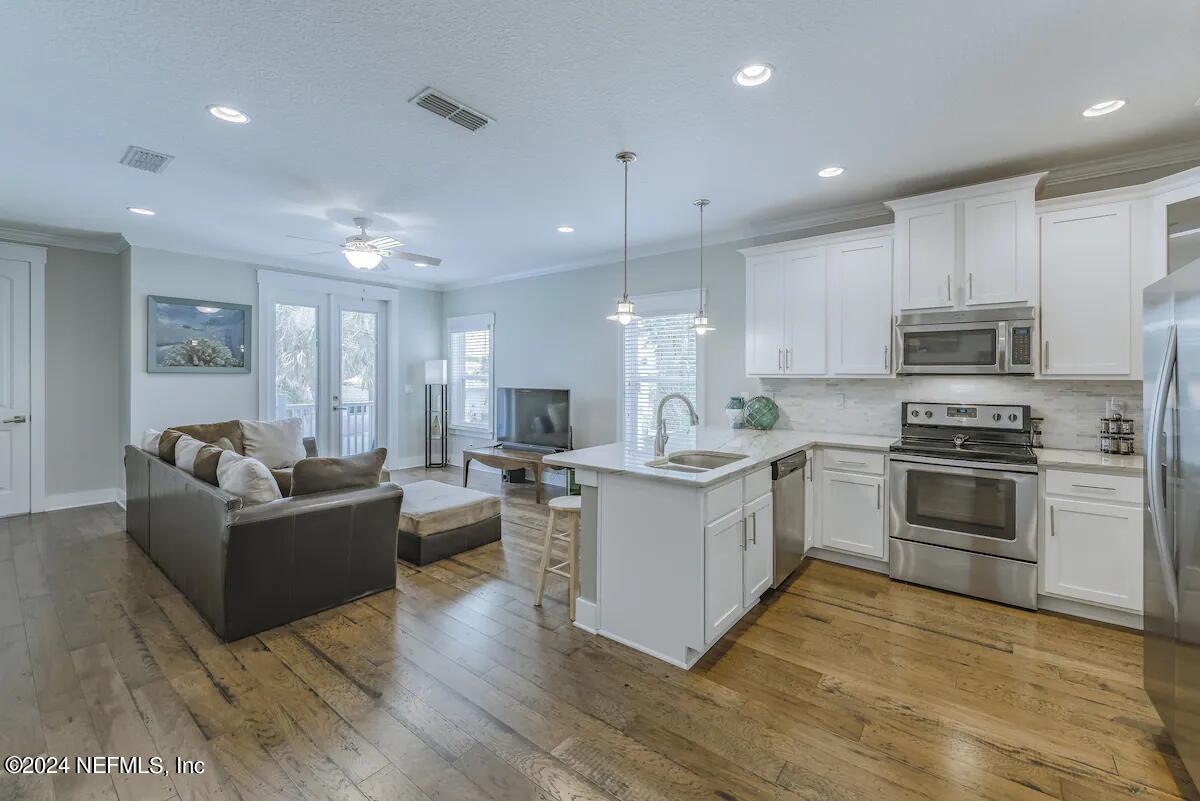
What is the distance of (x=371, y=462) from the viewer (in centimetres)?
329

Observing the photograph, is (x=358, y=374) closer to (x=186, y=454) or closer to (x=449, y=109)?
(x=186, y=454)

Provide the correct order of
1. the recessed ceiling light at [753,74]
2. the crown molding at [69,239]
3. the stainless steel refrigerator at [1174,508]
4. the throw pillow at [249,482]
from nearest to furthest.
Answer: the stainless steel refrigerator at [1174,508], the recessed ceiling light at [753,74], the throw pillow at [249,482], the crown molding at [69,239]

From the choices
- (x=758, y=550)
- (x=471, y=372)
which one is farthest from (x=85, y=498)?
(x=758, y=550)

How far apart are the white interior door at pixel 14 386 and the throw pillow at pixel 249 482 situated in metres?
4.01

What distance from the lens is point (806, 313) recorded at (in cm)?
411

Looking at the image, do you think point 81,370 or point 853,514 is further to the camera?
point 81,370

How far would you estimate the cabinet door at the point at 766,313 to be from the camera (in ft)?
13.9

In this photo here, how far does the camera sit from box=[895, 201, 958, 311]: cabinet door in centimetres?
344

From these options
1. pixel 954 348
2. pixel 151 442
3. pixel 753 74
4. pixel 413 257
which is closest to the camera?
pixel 753 74

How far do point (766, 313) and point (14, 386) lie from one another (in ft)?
22.9

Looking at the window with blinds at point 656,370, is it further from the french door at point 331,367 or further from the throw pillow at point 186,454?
the french door at point 331,367

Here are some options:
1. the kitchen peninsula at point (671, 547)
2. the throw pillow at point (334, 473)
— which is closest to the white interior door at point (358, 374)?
the throw pillow at point (334, 473)

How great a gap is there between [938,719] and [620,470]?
165 cm

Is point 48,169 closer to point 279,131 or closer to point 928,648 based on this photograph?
point 279,131
